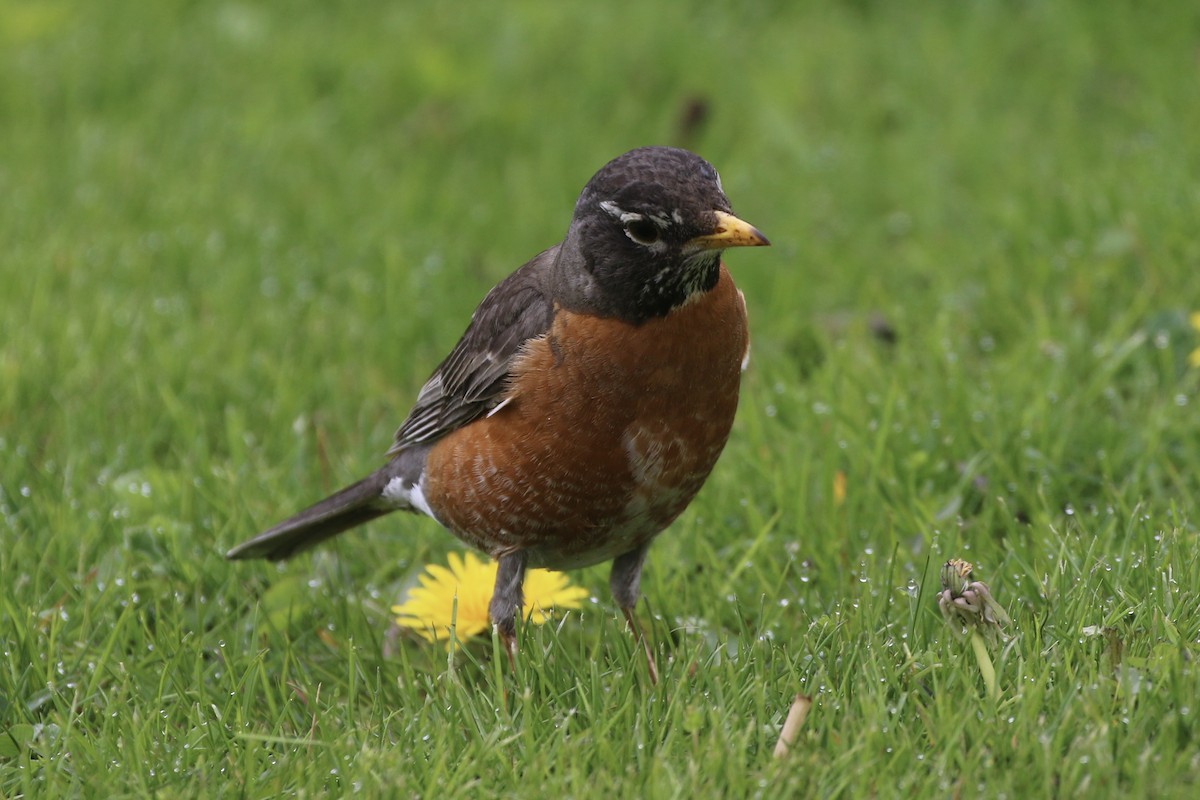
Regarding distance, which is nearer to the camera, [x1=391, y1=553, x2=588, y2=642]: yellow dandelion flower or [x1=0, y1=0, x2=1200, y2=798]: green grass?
[x1=0, y1=0, x2=1200, y2=798]: green grass

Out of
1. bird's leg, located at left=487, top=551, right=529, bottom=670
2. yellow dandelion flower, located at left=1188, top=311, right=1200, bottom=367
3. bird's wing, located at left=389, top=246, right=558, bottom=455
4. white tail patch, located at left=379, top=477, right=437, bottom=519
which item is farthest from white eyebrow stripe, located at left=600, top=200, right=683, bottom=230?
yellow dandelion flower, located at left=1188, top=311, right=1200, bottom=367

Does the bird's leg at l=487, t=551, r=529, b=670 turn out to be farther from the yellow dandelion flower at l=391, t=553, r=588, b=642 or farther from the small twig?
the small twig

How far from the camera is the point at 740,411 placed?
4.83 meters

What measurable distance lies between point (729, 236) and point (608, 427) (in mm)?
573

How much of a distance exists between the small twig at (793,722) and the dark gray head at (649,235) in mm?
917

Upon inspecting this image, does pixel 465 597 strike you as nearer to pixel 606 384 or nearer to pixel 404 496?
pixel 404 496

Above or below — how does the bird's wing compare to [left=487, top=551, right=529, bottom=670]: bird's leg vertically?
above

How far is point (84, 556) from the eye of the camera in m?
4.11

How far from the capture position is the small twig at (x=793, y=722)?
2.82m

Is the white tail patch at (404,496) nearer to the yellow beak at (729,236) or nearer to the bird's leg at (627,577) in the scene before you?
the bird's leg at (627,577)

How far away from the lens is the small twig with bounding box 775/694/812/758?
2.82 meters

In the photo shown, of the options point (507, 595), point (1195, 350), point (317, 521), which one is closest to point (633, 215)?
point (507, 595)

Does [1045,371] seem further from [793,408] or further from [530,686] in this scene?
[530,686]

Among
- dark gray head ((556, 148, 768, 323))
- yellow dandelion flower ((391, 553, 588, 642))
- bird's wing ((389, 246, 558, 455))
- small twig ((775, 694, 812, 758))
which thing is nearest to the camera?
small twig ((775, 694, 812, 758))
